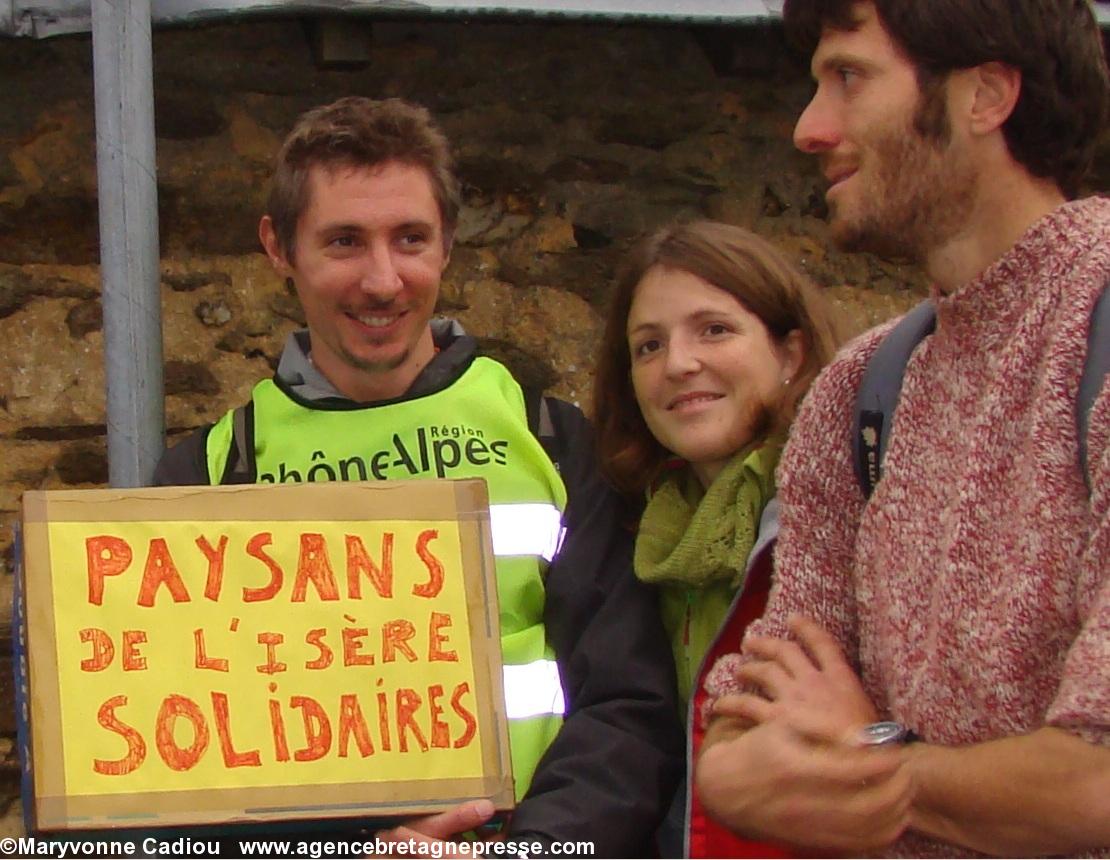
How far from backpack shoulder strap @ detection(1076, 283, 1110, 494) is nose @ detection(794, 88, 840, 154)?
0.40 meters

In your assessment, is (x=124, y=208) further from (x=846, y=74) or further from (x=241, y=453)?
(x=846, y=74)

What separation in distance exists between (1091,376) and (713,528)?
2.82 ft

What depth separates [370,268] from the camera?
8.07ft

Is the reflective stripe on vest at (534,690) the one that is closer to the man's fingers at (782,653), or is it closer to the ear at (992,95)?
the man's fingers at (782,653)

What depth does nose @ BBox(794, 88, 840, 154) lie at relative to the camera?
1.76m

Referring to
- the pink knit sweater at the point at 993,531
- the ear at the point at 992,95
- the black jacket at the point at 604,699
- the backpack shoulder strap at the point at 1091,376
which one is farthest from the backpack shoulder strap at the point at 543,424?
the backpack shoulder strap at the point at 1091,376

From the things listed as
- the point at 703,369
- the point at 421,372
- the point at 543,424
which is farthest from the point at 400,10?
the point at 703,369

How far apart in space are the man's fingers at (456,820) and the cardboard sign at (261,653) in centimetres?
2

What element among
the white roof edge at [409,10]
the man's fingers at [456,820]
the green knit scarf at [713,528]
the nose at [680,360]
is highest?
the white roof edge at [409,10]

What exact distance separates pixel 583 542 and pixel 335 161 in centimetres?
74

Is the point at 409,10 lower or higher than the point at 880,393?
higher

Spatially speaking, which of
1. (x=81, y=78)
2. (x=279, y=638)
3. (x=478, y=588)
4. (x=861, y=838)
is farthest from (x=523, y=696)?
(x=81, y=78)

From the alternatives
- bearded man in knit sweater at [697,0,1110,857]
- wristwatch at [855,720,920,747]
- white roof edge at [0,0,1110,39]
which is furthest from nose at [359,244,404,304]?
wristwatch at [855,720,920,747]

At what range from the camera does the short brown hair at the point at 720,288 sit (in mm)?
2426
